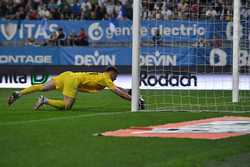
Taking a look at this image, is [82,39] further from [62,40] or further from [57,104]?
[57,104]

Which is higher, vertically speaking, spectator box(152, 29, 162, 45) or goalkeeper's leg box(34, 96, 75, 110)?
spectator box(152, 29, 162, 45)

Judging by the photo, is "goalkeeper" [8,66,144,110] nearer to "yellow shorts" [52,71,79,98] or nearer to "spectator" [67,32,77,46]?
"yellow shorts" [52,71,79,98]

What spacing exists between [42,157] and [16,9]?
1029 inches

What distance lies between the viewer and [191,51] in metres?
29.2

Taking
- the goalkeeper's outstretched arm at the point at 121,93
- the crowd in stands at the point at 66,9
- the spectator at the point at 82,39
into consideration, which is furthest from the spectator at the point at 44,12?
the goalkeeper's outstretched arm at the point at 121,93

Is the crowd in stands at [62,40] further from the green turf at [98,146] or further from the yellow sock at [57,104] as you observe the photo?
the green turf at [98,146]

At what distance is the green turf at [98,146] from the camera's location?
9.12 metres

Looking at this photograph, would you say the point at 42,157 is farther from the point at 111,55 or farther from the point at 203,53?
the point at 111,55

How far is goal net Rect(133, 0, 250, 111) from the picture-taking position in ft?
79.2

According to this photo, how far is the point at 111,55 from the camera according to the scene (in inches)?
1280

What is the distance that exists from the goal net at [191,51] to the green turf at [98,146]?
7.51m

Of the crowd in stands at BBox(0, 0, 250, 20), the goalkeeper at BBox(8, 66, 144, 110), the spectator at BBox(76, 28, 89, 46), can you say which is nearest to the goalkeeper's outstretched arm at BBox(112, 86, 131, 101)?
the goalkeeper at BBox(8, 66, 144, 110)

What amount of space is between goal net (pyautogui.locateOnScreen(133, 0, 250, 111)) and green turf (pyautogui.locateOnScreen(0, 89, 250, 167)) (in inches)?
296

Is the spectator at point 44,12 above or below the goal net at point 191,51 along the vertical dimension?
above
